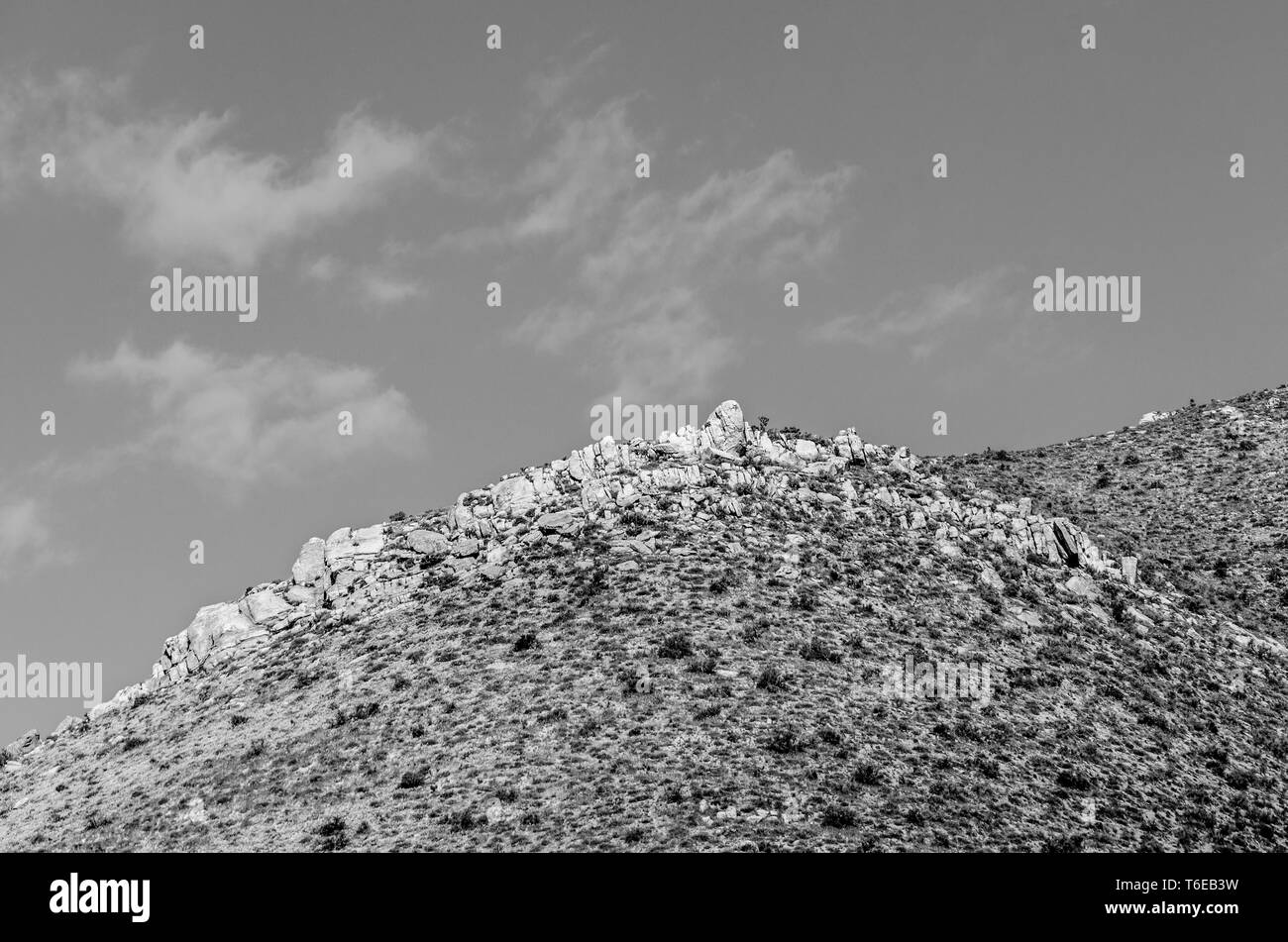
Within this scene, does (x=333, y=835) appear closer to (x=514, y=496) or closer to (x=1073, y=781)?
(x=1073, y=781)

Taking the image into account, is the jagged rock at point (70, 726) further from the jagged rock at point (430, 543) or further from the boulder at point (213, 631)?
the jagged rock at point (430, 543)

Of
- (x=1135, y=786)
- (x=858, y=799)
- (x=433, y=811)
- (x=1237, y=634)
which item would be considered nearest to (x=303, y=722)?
(x=433, y=811)

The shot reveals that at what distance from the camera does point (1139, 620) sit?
63.2 metres

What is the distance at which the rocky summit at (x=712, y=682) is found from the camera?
43000 millimetres

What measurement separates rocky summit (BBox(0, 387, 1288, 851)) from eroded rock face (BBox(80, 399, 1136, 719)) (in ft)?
0.71

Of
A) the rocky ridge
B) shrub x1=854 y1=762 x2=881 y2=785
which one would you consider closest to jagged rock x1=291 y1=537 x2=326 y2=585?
the rocky ridge

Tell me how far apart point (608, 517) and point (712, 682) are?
17686 millimetres

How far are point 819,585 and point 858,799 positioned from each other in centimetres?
1852

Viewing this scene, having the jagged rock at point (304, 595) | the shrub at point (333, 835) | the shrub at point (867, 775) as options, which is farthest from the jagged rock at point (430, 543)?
the shrub at point (867, 775)

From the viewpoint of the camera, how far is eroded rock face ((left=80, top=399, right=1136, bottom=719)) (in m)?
64.3

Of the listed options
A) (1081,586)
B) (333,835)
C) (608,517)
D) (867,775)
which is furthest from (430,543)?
(1081,586)

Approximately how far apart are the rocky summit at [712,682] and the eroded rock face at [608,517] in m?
0.21

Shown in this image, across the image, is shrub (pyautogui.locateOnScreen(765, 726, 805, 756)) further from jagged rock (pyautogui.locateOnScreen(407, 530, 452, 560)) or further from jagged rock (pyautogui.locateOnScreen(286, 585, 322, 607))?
jagged rock (pyautogui.locateOnScreen(286, 585, 322, 607))
